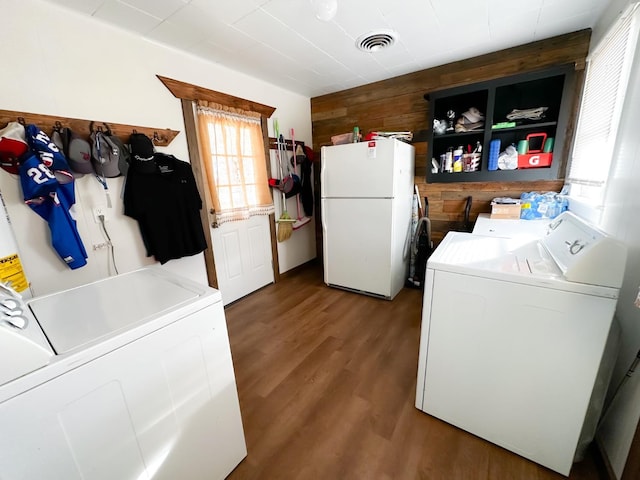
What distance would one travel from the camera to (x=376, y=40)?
2.07m

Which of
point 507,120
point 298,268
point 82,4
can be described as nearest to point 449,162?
point 507,120

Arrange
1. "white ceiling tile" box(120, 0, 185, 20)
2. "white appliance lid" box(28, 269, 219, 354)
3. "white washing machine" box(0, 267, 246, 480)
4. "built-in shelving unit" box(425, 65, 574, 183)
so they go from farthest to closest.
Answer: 1. "built-in shelving unit" box(425, 65, 574, 183)
2. "white ceiling tile" box(120, 0, 185, 20)
3. "white appliance lid" box(28, 269, 219, 354)
4. "white washing machine" box(0, 267, 246, 480)

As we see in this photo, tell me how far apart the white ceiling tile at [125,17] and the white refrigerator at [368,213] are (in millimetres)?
1655

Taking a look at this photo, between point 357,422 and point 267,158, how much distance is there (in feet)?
8.58

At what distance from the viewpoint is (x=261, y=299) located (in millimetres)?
2889

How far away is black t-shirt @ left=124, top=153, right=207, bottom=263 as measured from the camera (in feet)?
6.33

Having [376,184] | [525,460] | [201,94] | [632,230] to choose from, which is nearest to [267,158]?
[201,94]

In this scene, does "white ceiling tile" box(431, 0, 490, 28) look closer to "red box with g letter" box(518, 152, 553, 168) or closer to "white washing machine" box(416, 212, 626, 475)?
"red box with g letter" box(518, 152, 553, 168)

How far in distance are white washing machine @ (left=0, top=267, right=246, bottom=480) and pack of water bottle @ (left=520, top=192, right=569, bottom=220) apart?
2492mm

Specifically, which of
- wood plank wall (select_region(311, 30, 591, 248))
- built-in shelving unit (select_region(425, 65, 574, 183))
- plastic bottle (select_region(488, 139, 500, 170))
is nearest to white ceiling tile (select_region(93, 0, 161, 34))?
wood plank wall (select_region(311, 30, 591, 248))

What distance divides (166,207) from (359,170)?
177 centimetres

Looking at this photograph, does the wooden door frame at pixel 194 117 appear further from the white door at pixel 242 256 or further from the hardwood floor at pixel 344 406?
the hardwood floor at pixel 344 406

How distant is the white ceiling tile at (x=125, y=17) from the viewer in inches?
61.9

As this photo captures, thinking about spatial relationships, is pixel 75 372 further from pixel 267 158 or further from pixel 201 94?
pixel 267 158
